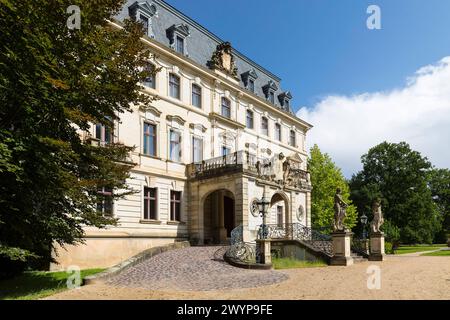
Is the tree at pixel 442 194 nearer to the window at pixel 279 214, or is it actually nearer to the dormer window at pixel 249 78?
the dormer window at pixel 249 78

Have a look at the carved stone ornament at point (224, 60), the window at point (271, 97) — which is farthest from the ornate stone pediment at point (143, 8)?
the window at point (271, 97)

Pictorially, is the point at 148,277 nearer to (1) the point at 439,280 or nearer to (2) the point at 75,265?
(2) the point at 75,265

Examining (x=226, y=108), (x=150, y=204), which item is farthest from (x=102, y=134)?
(x=226, y=108)

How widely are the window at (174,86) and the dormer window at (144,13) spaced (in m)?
2.59

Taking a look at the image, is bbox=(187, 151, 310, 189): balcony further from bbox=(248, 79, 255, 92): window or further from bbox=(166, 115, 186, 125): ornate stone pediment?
bbox=(248, 79, 255, 92): window

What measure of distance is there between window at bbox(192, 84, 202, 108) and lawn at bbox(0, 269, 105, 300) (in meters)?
13.7

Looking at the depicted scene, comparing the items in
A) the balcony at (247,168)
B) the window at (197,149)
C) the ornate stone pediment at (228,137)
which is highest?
the ornate stone pediment at (228,137)

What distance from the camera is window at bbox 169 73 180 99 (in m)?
25.3

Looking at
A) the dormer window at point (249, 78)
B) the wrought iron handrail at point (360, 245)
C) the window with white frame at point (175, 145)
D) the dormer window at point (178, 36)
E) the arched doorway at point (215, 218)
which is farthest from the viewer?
the dormer window at point (249, 78)

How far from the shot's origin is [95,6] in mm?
12703

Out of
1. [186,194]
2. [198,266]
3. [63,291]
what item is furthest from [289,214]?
[63,291]

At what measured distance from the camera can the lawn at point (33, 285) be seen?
11.8 meters

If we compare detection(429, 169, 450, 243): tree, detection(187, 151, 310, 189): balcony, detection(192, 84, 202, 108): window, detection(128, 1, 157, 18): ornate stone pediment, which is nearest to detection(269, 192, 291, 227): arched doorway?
detection(187, 151, 310, 189): balcony

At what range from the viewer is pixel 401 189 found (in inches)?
2077
